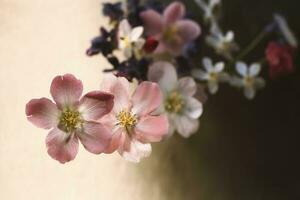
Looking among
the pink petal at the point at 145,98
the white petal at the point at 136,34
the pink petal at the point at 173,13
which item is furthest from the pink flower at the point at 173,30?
the pink petal at the point at 145,98

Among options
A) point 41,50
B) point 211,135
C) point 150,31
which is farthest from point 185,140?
point 41,50

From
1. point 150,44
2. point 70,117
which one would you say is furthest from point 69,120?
point 150,44

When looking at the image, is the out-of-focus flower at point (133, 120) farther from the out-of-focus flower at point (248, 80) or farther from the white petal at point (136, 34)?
the out-of-focus flower at point (248, 80)

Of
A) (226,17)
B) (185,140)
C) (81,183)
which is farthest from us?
(226,17)

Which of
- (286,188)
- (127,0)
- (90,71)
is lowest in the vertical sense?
(286,188)

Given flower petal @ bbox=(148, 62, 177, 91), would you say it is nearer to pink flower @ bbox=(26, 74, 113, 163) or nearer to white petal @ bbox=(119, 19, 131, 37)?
white petal @ bbox=(119, 19, 131, 37)

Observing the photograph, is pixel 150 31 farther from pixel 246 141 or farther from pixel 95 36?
pixel 246 141
